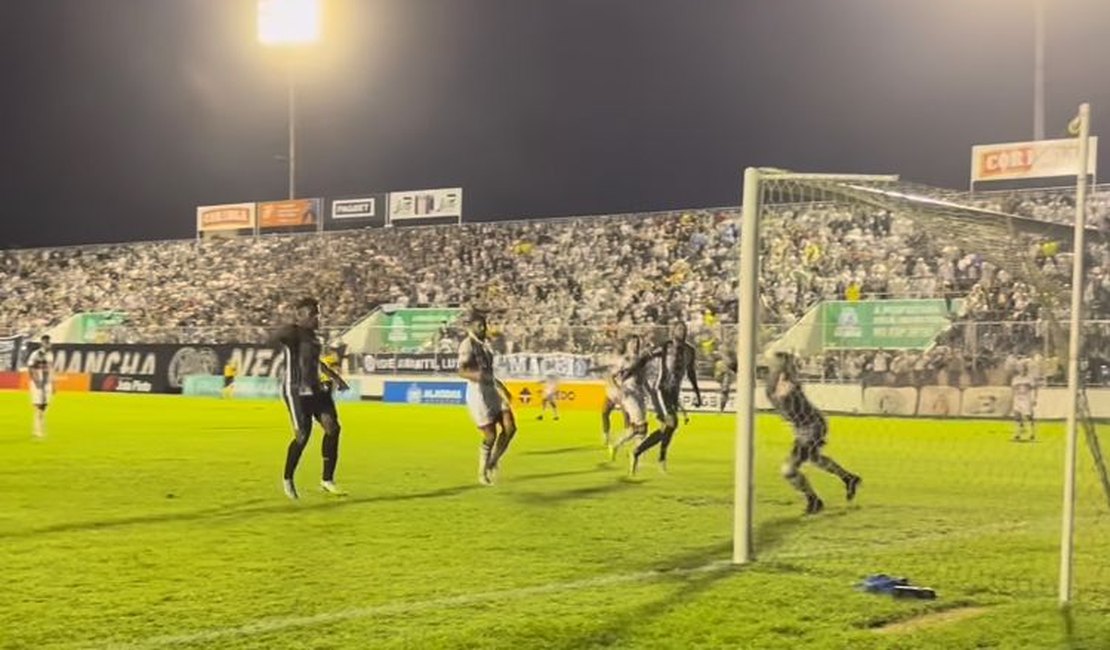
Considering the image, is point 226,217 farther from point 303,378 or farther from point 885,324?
point 303,378

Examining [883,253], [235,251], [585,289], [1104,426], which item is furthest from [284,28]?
[1104,426]

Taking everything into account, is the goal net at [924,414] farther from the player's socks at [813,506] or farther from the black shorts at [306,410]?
the black shorts at [306,410]

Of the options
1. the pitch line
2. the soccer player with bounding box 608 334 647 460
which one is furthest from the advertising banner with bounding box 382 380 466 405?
the pitch line

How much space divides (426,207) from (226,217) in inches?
561

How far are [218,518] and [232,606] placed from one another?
444cm

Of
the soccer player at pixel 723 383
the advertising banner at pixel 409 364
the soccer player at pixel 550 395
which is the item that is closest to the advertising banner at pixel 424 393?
the advertising banner at pixel 409 364

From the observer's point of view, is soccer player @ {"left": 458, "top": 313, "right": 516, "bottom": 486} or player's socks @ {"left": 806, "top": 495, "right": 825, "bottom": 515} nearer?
player's socks @ {"left": 806, "top": 495, "right": 825, "bottom": 515}

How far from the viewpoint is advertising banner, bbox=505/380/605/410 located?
3625 cm

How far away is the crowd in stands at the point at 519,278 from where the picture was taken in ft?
89.2

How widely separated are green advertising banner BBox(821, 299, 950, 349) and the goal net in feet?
0.76

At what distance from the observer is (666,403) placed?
16500 millimetres

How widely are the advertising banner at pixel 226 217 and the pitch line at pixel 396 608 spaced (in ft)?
183

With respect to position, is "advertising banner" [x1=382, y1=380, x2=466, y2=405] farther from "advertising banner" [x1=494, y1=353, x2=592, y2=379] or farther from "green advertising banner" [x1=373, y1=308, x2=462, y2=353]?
"advertising banner" [x1=494, y1=353, x2=592, y2=379]

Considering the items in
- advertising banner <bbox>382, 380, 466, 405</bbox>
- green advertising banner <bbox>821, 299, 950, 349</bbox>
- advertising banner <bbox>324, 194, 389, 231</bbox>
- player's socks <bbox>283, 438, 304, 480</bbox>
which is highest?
advertising banner <bbox>324, 194, 389, 231</bbox>
